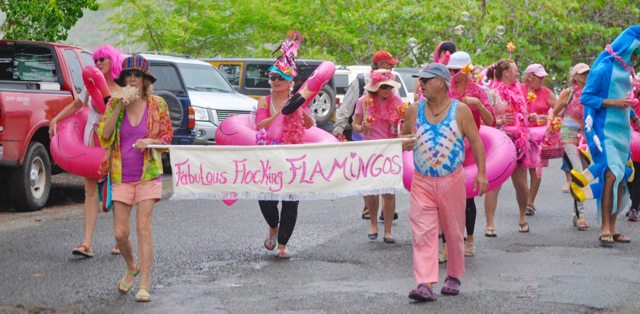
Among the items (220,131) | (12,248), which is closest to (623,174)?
(220,131)

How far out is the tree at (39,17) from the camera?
44.4 feet

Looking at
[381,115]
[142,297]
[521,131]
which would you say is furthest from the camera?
[521,131]

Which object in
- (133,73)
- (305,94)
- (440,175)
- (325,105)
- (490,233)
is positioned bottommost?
(490,233)

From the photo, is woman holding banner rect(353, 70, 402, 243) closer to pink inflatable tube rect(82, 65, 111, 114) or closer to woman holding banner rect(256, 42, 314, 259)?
woman holding banner rect(256, 42, 314, 259)

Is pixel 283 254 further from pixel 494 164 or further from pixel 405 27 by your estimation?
pixel 405 27

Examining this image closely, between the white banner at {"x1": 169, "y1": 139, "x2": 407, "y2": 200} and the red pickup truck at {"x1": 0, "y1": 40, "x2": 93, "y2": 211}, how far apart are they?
3.84m

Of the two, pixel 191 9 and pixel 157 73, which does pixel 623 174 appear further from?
pixel 191 9


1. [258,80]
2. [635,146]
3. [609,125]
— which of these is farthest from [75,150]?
[258,80]

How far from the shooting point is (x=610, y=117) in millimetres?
8664

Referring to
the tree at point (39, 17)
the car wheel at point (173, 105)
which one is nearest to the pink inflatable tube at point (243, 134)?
the car wheel at point (173, 105)

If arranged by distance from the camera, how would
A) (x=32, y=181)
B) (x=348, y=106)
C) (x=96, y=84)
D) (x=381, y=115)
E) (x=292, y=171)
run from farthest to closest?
1. (x=32, y=181)
2. (x=348, y=106)
3. (x=381, y=115)
4. (x=96, y=84)
5. (x=292, y=171)

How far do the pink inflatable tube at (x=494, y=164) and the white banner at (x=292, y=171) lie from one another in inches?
13.6

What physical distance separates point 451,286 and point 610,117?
323 cm

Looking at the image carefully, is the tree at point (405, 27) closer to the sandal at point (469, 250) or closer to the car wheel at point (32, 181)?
the car wheel at point (32, 181)
